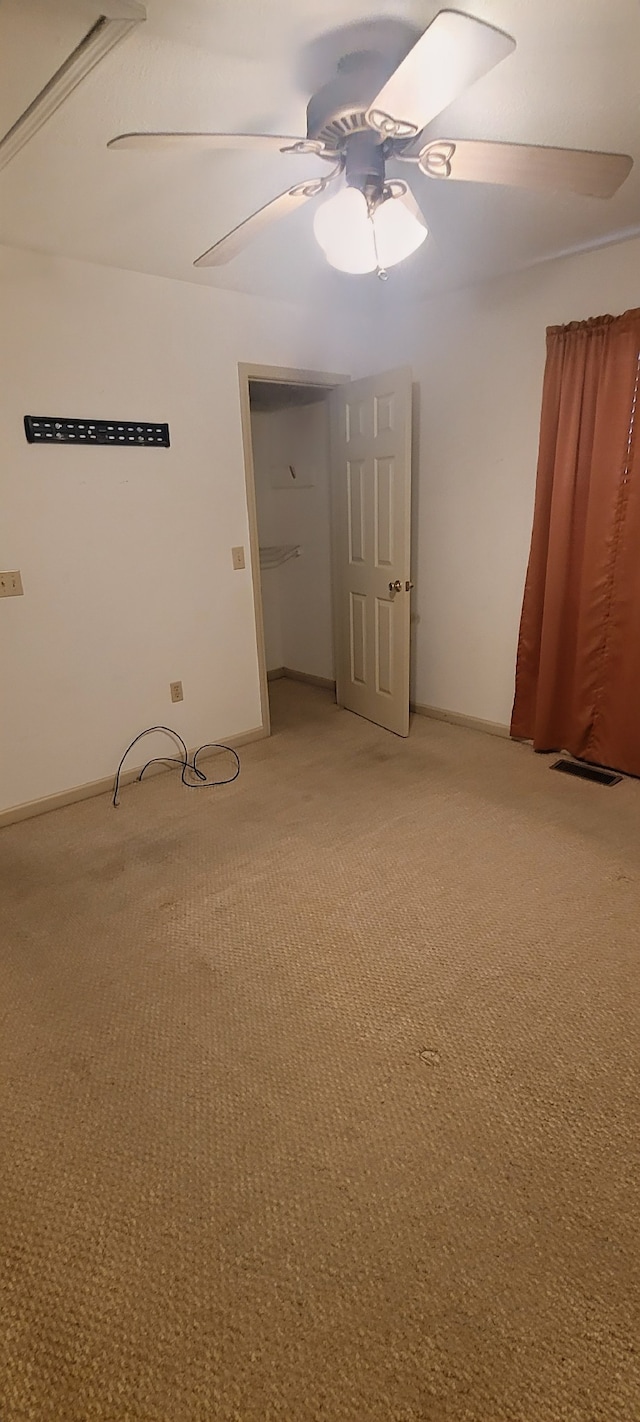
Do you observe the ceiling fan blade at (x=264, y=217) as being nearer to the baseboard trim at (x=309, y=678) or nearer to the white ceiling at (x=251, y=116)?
the white ceiling at (x=251, y=116)

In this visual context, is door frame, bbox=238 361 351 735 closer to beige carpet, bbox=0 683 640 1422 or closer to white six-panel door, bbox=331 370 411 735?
white six-panel door, bbox=331 370 411 735

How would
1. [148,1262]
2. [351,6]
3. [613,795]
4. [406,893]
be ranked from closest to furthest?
[148,1262], [351,6], [406,893], [613,795]

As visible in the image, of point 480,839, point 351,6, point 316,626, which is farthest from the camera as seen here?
point 316,626

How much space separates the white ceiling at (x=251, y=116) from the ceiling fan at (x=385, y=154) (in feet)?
0.44

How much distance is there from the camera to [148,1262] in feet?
3.97

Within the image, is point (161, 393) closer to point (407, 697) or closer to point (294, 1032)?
point (407, 697)

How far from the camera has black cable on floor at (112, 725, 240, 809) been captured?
3238mm

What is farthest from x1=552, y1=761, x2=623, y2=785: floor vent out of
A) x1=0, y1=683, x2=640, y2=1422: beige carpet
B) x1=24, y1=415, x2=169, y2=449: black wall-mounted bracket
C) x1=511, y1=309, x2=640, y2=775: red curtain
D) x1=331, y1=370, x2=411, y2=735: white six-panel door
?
x1=24, y1=415, x2=169, y2=449: black wall-mounted bracket

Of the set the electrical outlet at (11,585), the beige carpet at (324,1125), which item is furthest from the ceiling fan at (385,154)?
the beige carpet at (324,1125)

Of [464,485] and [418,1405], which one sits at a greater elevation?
[464,485]

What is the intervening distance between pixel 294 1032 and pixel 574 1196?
738 mm

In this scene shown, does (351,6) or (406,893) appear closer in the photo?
(351,6)

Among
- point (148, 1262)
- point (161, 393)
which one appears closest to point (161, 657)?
point (161, 393)

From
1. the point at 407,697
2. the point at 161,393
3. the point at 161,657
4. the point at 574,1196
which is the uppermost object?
the point at 161,393
